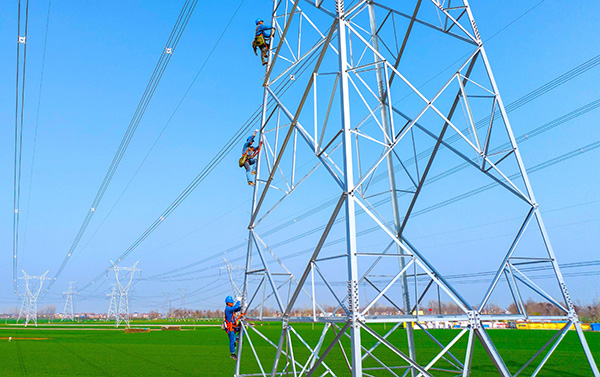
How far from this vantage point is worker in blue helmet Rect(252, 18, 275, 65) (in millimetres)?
14008

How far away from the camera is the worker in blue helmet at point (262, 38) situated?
14.0m

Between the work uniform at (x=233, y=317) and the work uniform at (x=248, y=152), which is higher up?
the work uniform at (x=248, y=152)

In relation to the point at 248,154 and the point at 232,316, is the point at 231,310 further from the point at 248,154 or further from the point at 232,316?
the point at 248,154

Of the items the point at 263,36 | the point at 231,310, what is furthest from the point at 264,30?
the point at 231,310

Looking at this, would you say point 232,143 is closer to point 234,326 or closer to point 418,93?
point 234,326

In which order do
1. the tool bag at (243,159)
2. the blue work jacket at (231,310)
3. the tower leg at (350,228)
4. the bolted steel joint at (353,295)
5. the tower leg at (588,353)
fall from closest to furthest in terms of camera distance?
the tower leg at (350,228), the bolted steel joint at (353,295), the tower leg at (588,353), the blue work jacket at (231,310), the tool bag at (243,159)

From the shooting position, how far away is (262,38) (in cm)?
1405

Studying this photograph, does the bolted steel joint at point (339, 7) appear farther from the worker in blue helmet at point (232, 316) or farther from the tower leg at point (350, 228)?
the worker in blue helmet at point (232, 316)

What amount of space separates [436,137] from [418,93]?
2036 millimetres

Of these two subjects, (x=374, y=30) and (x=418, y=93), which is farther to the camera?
(x=374, y=30)

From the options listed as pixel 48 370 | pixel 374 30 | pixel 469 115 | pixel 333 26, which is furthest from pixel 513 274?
pixel 48 370

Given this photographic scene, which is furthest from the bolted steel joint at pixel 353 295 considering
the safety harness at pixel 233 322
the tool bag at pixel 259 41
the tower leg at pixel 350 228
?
the tool bag at pixel 259 41

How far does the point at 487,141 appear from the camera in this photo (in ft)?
30.1

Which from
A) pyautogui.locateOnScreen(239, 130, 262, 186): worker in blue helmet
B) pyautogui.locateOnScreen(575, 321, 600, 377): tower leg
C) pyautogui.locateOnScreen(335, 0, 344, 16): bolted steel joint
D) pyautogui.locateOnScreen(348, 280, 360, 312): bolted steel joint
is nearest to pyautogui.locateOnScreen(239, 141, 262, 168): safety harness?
pyautogui.locateOnScreen(239, 130, 262, 186): worker in blue helmet
